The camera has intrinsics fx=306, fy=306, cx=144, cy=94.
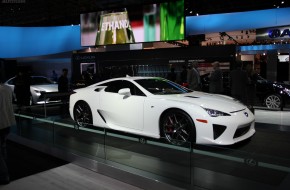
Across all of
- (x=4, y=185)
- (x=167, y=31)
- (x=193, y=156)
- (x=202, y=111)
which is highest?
(x=167, y=31)

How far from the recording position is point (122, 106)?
5.72m

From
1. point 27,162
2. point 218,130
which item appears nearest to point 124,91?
point 218,130

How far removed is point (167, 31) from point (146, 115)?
7429mm

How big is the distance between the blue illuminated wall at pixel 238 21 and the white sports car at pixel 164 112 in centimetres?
710

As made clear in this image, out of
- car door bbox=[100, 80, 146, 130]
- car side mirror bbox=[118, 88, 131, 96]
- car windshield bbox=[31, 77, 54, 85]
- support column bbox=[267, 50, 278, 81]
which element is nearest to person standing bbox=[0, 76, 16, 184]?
car side mirror bbox=[118, 88, 131, 96]

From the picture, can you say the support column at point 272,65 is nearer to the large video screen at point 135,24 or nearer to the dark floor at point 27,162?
the large video screen at point 135,24

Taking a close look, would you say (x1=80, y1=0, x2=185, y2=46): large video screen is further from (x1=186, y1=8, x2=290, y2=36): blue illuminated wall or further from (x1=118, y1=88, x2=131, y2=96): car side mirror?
(x1=118, y1=88, x2=131, y2=96): car side mirror

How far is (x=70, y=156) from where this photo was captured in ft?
16.3

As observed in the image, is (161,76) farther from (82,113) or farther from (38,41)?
(38,41)

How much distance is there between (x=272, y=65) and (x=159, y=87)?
41.9ft

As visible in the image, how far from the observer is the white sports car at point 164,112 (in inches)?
183

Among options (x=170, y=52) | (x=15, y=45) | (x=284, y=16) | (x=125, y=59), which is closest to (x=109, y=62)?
(x=125, y=59)

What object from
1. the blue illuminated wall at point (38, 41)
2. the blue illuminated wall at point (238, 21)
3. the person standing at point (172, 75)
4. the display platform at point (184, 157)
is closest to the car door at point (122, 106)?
the display platform at point (184, 157)

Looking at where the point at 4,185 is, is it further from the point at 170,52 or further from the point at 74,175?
the point at 170,52
